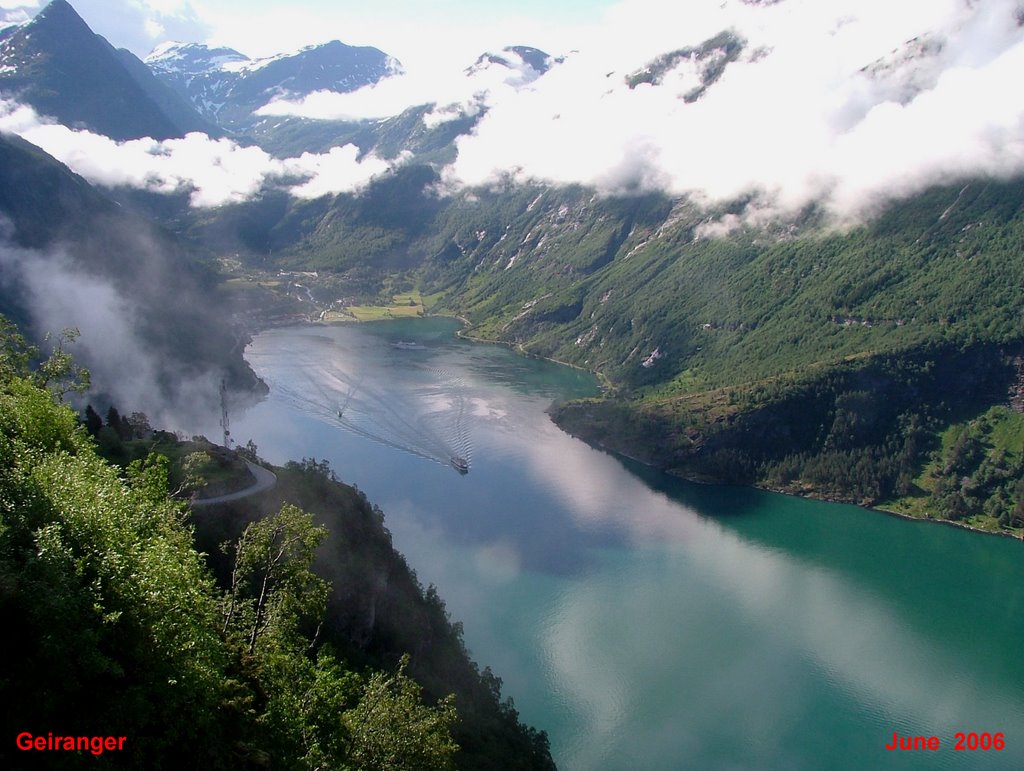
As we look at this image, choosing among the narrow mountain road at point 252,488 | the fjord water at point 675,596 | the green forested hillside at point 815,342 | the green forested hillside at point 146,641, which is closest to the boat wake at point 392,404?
the fjord water at point 675,596

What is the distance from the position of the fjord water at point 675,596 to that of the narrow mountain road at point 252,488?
2018cm

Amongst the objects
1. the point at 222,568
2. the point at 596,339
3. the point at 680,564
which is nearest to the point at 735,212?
Answer: the point at 596,339

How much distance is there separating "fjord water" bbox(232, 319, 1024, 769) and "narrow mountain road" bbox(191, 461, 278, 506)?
20176 millimetres

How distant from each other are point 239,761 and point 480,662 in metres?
38.8

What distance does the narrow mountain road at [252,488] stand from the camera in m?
33.7

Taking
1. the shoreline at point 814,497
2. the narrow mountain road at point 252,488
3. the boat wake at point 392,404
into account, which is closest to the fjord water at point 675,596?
the boat wake at point 392,404

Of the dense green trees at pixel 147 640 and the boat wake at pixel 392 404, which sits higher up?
the boat wake at pixel 392 404

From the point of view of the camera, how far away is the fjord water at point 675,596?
4497cm

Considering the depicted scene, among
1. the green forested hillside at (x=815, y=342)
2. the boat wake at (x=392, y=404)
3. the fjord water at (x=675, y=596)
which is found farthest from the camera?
the green forested hillside at (x=815, y=342)

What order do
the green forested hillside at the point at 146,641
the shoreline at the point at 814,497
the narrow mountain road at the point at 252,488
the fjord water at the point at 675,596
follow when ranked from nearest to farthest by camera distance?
1. the green forested hillside at the point at 146,641
2. the narrow mountain road at the point at 252,488
3. the fjord water at the point at 675,596
4. the shoreline at the point at 814,497

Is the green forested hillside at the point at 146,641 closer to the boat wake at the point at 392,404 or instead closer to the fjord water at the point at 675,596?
the fjord water at the point at 675,596

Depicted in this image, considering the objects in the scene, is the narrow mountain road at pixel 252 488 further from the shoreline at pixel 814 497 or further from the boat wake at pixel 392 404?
the shoreline at pixel 814 497

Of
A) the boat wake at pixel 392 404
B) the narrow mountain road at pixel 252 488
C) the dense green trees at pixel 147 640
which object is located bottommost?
the dense green trees at pixel 147 640

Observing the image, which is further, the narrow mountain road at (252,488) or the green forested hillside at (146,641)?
the narrow mountain road at (252,488)
